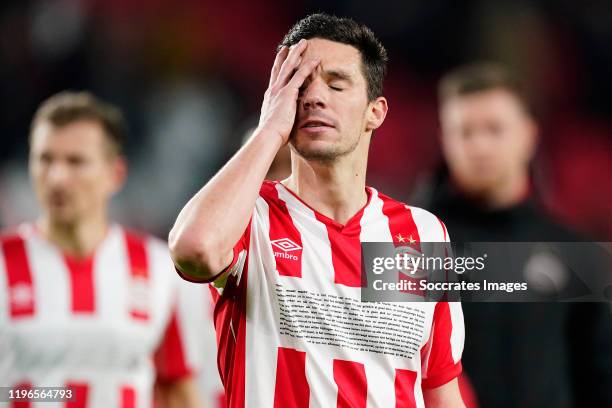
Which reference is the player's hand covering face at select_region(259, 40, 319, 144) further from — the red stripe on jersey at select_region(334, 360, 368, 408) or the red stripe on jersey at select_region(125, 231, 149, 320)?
the red stripe on jersey at select_region(125, 231, 149, 320)

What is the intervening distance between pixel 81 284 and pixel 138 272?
11.2 inches

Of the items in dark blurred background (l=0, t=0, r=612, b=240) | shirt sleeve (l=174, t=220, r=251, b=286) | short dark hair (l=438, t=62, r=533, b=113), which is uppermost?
dark blurred background (l=0, t=0, r=612, b=240)

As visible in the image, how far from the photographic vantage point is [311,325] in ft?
7.68

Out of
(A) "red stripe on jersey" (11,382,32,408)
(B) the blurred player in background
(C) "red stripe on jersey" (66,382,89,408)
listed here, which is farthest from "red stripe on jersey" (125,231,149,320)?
(B) the blurred player in background

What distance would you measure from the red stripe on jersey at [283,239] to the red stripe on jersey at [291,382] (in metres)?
0.21

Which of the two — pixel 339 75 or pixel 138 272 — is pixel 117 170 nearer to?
pixel 138 272

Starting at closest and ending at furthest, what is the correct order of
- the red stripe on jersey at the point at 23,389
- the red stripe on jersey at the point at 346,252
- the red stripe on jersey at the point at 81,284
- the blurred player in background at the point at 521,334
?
the red stripe on jersey at the point at 346,252 < the blurred player in background at the point at 521,334 < the red stripe on jersey at the point at 23,389 < the red stripe on jersey at the point at 81,284

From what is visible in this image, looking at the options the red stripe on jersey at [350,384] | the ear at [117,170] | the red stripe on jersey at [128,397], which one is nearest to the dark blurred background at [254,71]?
the ear at [117,170]

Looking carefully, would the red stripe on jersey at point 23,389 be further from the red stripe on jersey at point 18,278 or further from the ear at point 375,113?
the ear at point 375,113

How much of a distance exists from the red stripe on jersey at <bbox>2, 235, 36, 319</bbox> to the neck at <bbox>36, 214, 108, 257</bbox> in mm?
139

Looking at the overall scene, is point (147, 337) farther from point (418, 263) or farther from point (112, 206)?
point (112, 206)

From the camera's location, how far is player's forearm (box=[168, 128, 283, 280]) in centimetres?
210

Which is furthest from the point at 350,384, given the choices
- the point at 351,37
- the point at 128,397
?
the point at 128,397

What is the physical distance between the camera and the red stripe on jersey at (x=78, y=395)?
13.4ft
